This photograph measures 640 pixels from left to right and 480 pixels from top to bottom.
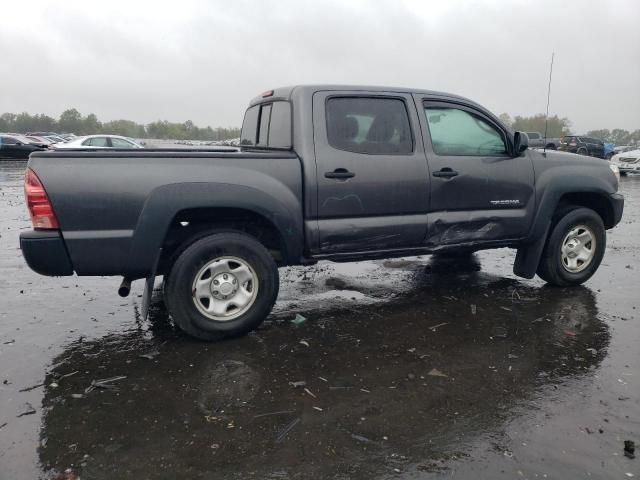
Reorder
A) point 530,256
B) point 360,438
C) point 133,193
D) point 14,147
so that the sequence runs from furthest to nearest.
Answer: point 14,147, point 530,256, point 133,193, point 360,438

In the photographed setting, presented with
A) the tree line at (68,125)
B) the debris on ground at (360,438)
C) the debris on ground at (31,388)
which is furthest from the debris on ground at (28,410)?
the tree line at (68,125)

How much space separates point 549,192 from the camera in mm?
5137

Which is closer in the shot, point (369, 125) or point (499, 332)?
point (499, 332)

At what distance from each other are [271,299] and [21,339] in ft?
6.48

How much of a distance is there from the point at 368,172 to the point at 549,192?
207 cm

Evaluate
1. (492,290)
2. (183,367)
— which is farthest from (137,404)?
(492,290)

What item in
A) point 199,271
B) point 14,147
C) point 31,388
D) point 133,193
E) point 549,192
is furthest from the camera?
point 14,147

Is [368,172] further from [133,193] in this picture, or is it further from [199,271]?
[133,193]

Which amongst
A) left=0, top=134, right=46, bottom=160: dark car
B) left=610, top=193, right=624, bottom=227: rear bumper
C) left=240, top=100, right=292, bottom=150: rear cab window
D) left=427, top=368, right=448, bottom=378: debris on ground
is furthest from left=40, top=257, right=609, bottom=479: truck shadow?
left=0, top=134, right=46, bottom=160: dark car

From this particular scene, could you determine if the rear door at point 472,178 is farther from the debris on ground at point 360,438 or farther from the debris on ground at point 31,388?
the debris on ground at point 31,388

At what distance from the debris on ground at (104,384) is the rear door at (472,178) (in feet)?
9.30

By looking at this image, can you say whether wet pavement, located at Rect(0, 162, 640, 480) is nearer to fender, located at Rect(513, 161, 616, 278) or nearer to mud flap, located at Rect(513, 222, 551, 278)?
mud flap, located at Rect(513, 222, 551, 278)

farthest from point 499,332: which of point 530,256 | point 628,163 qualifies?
point 628,163

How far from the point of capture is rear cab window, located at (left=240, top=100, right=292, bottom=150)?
14.8 feet
